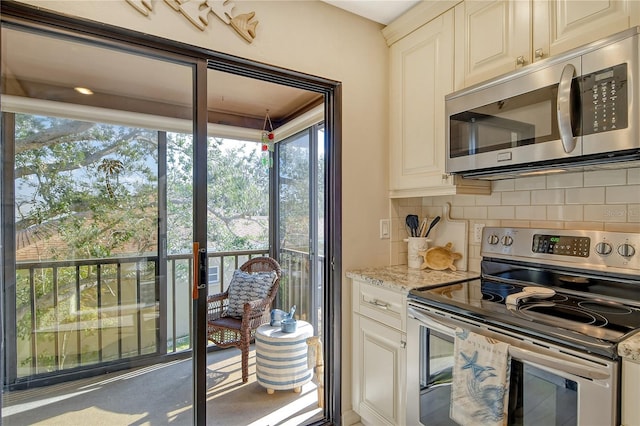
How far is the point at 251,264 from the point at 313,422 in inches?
64.6

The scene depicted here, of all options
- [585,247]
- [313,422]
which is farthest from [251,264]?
[585,247]

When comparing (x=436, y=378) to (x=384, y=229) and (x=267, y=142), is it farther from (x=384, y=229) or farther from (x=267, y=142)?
(x=267, y=142)

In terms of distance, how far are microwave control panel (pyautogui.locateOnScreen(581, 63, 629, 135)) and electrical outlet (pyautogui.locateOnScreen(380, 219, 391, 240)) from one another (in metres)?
1.13

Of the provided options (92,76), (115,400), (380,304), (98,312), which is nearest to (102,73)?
(92,76)

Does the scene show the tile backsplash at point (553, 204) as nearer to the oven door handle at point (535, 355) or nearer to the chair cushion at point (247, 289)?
the oven door handle at point (535, 355)

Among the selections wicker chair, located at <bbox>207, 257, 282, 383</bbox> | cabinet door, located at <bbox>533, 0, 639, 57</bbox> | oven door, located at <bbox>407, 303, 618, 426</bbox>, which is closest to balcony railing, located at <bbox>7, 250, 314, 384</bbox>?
wicker chair, located at <bbox>207, 257, 282, 383</bbox>

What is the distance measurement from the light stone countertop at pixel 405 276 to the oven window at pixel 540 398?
1.80 feet

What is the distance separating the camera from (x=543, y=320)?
107 cm

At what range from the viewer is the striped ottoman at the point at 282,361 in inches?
91.6

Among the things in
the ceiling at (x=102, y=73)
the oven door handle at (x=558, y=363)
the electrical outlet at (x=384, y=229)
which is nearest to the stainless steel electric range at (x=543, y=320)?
the oven door handle at (x=558, y=363)

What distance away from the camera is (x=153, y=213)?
5.34 ft

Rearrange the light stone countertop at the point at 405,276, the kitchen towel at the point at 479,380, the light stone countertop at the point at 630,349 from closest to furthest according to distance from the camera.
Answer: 1. the light stone countertop at the point at 630,349
2. the kitchen towel at the point at 479,380
3. the light stone countertop at the point at 405,276

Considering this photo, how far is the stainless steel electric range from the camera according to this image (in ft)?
3.06

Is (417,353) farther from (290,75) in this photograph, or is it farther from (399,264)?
(290,75)
